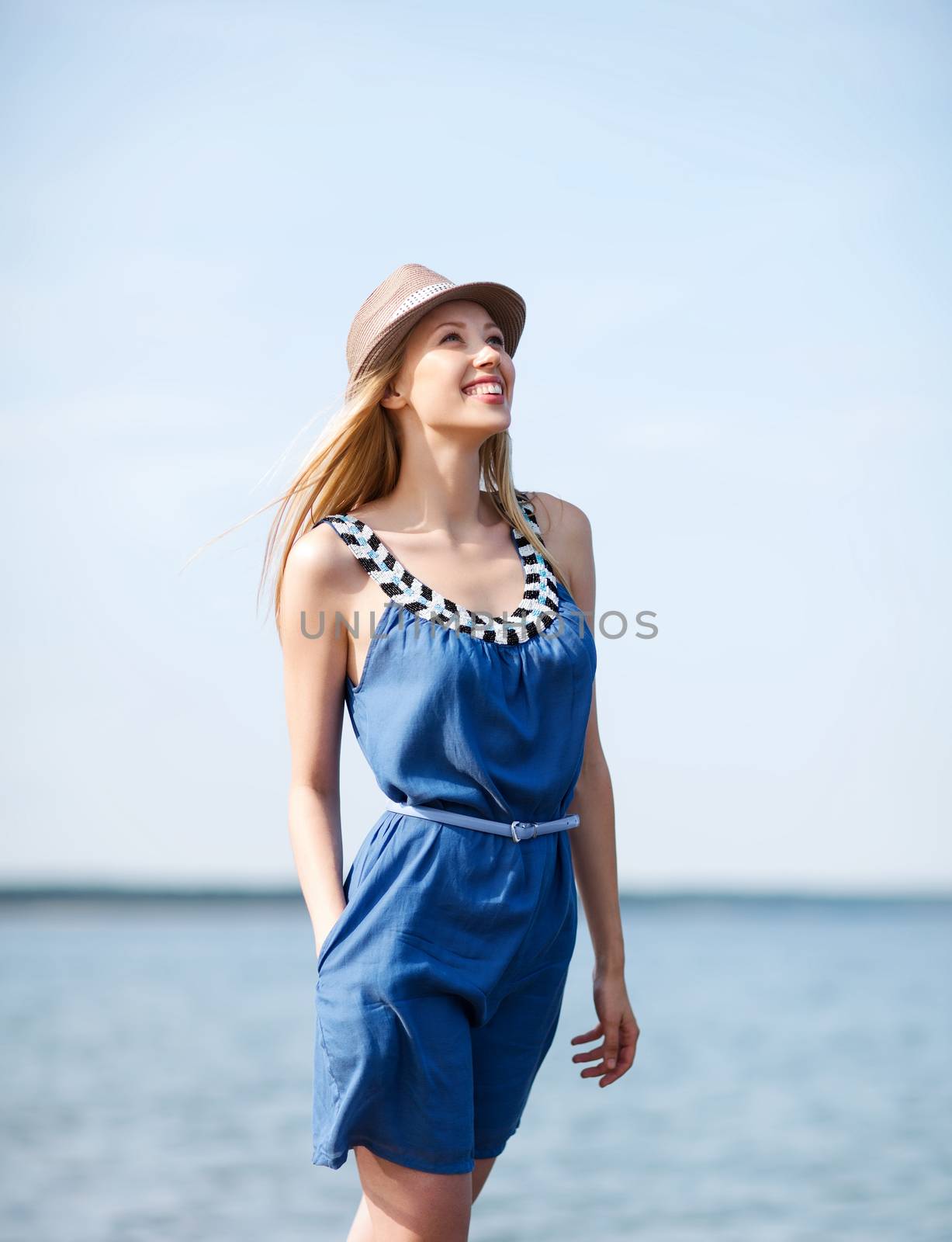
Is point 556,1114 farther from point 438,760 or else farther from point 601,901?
point 438,760

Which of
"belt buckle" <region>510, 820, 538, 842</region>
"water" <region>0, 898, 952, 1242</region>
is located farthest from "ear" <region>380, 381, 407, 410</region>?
"water" <region>0, 898, 952, 1242</region>

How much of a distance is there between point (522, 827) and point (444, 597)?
1.14 feet

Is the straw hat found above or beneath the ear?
above

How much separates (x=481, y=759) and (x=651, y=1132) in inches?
179

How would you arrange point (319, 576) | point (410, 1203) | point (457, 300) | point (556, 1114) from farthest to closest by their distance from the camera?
1. point (556, 1114)
2. point (457, 300)
3. point (319, 576)
4. point (410, 1203)

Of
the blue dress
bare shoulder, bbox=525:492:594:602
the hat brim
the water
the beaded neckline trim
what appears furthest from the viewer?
the water

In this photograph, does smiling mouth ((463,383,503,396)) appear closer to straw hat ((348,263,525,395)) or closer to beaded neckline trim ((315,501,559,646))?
straw hat ((348,263,525,395))

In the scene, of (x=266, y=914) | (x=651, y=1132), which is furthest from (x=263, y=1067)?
(x=266, y=914)

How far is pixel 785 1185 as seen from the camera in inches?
202

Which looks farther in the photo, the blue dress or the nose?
the nose

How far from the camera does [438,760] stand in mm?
1845

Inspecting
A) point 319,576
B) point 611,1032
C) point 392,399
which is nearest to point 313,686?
point 319,576

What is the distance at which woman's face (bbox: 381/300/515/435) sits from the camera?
2014 mm

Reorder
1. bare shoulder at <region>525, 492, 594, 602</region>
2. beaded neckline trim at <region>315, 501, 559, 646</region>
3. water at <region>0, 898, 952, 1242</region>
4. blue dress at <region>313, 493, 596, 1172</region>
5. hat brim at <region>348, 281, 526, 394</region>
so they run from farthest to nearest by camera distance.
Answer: water at <region>0, 898, 952, 1242</region> < bare shoulder at <region>525, 492, 594, 602</region> < hat brim at <region>348, 281, 526, 394</region> < beaded neckline trim at <region>315, 501, 559, 646</region> < blue dress at <region>313, 493, 596, 1172</region>
